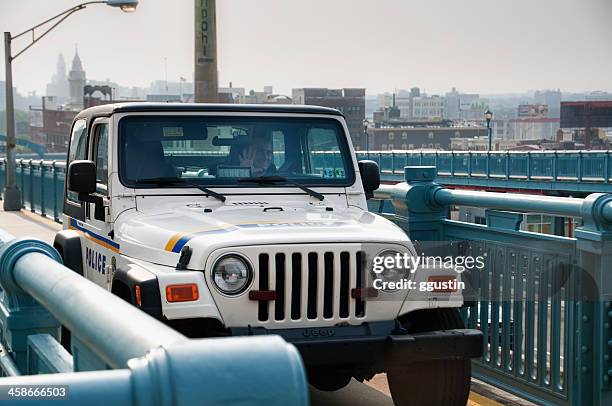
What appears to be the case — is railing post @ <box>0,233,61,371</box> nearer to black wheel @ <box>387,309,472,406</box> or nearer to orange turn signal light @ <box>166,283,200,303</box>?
orange turn signal light @ <box>166,283,200,303</box>

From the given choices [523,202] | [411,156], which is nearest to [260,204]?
[523,202]

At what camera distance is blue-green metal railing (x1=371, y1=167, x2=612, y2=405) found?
235 inches

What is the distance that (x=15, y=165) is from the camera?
28.4 metres

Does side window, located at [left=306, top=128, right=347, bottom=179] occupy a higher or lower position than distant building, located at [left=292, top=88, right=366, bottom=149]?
lower

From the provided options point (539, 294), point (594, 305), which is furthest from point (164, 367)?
point (539, 294)

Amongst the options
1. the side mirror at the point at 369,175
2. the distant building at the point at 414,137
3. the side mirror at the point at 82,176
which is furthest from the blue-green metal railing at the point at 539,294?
the distant building at the point at 414,137

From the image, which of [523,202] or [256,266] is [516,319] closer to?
[523,202]

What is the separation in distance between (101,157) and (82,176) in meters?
0.55

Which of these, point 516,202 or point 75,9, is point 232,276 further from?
point 75,9

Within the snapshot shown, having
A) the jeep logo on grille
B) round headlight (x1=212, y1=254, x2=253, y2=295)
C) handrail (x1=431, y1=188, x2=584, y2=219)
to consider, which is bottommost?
the jeep logo on grille

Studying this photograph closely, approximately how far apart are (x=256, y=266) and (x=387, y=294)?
2.69ft

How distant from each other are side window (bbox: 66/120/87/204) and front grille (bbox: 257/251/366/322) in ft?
9.43

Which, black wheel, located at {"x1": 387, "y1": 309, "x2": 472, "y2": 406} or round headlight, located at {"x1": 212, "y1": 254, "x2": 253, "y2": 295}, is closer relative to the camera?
round headlight, located at {"x1": 212, "y1": 254, "x2": 253, "y2": 295}

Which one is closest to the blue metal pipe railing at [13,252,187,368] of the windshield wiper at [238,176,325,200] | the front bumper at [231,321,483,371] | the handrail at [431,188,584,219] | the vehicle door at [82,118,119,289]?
the front bumper at [231,321,483,371]
